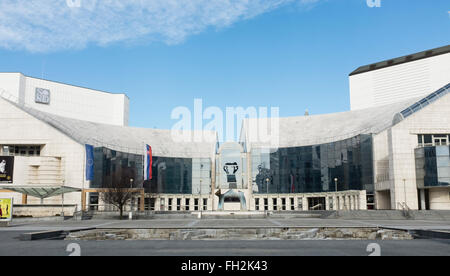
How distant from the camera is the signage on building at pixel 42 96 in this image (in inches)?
4210

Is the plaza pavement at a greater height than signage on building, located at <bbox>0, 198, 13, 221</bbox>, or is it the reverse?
signage on building, located at <bbox>0, 198, 13, 221</bbox>

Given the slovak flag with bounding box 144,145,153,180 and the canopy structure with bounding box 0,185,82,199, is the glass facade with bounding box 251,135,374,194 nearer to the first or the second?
the slovak flag with bounding box 144,145,153,180

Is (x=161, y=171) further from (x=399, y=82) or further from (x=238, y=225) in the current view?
(x=399, y=82)

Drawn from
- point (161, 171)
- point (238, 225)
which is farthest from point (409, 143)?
point (161, 171)

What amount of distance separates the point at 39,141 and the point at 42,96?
121 ft

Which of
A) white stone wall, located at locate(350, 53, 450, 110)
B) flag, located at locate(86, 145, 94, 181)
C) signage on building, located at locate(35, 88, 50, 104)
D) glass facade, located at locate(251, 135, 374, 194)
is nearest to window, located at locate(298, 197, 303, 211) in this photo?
glass facade, located at locate(251, 135, 374, 194)

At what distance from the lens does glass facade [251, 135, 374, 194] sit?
7275cm

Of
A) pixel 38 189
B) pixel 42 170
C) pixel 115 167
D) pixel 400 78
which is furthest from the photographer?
pixel 400 78

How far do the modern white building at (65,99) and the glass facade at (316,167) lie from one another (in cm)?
5003

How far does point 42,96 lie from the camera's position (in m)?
108

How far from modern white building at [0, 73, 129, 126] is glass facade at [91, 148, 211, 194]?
35449 mm

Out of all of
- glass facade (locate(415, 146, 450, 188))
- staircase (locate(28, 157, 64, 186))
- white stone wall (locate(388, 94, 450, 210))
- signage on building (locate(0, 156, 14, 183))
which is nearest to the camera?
glass facade (locate(415, 146, 450, 188))
